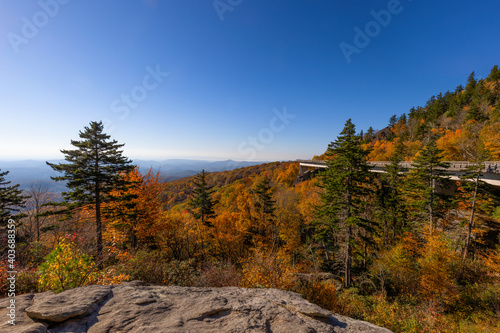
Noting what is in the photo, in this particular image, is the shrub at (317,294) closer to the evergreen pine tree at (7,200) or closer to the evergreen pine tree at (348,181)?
the evergreen pine tree at (348,181)

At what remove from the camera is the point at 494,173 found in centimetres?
1880

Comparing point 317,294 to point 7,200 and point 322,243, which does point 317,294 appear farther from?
point 7,200

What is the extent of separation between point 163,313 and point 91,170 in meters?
15.6

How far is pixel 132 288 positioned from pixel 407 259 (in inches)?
1033

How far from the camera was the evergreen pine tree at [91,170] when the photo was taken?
13938mm

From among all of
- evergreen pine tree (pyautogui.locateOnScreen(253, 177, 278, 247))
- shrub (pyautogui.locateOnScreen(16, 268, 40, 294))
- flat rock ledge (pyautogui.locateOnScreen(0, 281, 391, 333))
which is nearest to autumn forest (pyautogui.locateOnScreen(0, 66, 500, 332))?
shrub (pyautogui.locateOnScreen(16, 268, 40, 294))

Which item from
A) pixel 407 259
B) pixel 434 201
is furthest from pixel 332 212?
pixel 434 201

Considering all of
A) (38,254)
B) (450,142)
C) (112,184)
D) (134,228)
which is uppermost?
(450,142)

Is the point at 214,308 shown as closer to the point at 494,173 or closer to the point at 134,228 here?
the point at 134,228

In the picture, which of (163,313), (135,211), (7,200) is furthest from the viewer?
(7,200)

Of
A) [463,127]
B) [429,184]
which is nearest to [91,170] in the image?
[429,184]

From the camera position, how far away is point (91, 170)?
1431 cm

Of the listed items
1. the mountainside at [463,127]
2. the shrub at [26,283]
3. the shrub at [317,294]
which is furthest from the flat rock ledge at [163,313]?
the mountainside at [463,127]

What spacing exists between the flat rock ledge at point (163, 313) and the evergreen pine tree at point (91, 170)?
39.4ft
